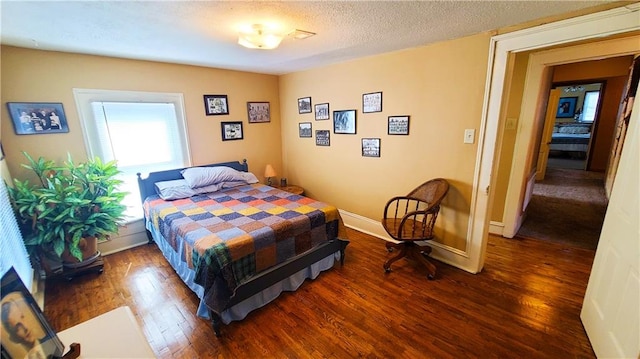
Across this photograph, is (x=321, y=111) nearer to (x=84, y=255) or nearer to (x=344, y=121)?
(x=344, y=121)

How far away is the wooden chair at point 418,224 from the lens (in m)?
2.39

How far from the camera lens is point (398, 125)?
284 cm

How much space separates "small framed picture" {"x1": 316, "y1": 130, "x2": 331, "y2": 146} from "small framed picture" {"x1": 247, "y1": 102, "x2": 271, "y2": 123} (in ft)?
3.19

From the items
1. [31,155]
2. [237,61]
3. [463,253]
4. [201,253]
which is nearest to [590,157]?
[463,253]

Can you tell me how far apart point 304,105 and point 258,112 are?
758 mm

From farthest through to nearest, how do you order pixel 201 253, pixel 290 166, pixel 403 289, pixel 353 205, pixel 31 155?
pixel 290 166 → pixel 353 205 → pixel 31 155 → pixel 403 289 → pixel 201 253

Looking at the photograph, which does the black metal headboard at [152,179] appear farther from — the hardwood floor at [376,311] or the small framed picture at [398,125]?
the small framed picture at [398,125]

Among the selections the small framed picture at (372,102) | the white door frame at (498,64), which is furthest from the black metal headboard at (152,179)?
the white door frame at (498,64)

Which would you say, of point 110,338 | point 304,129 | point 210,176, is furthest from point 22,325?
point 304,129

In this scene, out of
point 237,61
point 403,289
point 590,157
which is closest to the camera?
point 403,289

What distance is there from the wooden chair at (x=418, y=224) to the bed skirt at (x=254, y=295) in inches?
25.0

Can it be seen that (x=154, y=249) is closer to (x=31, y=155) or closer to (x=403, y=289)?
(x=31, y=155)

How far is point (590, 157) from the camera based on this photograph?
20.9ft

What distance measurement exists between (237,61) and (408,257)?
299 centimetres
